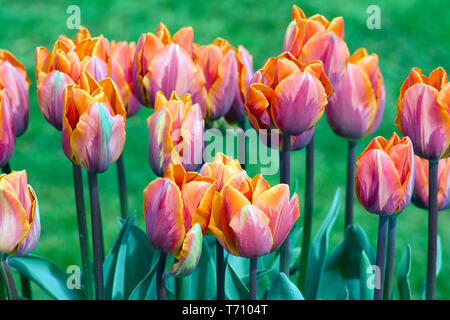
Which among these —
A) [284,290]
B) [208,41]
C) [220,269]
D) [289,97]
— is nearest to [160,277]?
[220,269]

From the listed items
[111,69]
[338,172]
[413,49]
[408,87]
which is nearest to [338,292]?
[408,87]

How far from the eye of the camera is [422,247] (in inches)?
95.9

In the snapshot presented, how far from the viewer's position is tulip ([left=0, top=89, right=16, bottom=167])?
3.21 ft

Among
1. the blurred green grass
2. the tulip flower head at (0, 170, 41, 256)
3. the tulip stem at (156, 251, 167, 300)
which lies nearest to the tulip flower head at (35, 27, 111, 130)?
the tulip flower head at (0, 170, 41, 256)

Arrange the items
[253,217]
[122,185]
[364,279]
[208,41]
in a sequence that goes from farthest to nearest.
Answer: [208,41]
[122,185]
[364,279]
[253,217]

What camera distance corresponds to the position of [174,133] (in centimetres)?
95

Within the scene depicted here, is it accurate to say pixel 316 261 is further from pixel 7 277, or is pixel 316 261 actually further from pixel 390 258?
pixel 7 277

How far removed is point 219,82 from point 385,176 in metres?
0.35

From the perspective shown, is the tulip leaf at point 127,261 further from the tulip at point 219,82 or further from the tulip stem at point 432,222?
the tulip stem at point 432,222

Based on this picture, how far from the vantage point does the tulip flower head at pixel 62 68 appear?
0.98m

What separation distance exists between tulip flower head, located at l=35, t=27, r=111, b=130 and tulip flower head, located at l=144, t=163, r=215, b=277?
0.21 meters

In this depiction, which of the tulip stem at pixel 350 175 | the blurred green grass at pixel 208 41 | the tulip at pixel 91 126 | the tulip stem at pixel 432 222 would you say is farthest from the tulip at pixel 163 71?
the blurred green grass at pixel 208 41

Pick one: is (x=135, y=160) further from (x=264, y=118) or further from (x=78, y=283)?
(x=264, y=118)

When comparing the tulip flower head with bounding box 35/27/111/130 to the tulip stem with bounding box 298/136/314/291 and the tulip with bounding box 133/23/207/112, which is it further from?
the tulip stem with bounding box 298/136/314/291
